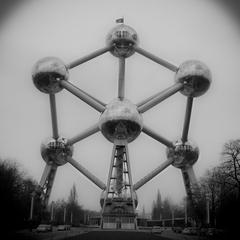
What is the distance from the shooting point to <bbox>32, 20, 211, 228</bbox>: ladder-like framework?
2770 cm

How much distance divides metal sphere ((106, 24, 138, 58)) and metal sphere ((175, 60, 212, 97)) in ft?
12.1

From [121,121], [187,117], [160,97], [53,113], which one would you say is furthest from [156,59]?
[53,113]

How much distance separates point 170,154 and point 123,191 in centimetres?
429

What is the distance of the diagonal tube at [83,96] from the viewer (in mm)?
28031

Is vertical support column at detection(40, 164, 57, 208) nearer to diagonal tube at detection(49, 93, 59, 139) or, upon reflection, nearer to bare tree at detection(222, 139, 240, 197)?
diagonal tube at detection(49, 93, 59, 139)

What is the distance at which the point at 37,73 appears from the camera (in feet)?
92.1

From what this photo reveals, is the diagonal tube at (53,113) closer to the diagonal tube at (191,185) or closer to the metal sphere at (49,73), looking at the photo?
the metal sphere at (49,73)

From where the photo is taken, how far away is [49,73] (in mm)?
27953

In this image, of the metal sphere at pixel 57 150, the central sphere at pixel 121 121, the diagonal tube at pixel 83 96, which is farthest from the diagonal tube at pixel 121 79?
the metal sphere at pixel 57 150

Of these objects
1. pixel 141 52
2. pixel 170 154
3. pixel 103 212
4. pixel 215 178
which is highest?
pixel 141 52

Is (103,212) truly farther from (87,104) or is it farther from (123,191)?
(87,104)

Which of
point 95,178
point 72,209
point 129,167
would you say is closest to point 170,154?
point 129,167

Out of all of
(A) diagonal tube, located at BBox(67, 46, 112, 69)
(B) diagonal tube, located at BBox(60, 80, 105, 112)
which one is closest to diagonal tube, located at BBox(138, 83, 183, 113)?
(B) diagonal tube, located at BBox(60, 80, 105, 112)

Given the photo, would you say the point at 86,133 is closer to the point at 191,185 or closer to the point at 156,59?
the point at 156,59
